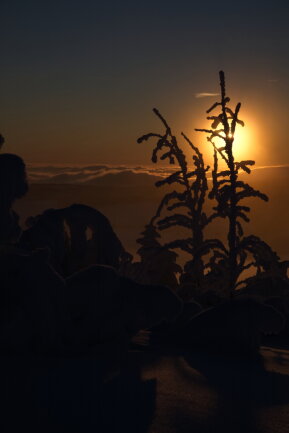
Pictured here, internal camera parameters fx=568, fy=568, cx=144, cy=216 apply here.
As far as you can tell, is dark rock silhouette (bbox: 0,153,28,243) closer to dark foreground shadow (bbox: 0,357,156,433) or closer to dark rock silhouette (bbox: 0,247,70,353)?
dark rock silhouette (bbox: 0,247,70,353)

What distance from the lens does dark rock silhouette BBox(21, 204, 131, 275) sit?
8.88m

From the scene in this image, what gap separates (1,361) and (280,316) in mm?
4157

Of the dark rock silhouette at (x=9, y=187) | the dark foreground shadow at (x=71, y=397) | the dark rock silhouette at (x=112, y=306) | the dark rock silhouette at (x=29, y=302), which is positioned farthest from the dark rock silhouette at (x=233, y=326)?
the dark rock silhouette at (x=9, y=187)

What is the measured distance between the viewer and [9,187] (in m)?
9.57

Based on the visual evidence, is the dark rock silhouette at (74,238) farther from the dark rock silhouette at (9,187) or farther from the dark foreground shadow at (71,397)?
the dark foreground shadow at (71,397)

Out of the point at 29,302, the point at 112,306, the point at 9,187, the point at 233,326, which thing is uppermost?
the point at 9,187

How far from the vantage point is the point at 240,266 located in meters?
14.1

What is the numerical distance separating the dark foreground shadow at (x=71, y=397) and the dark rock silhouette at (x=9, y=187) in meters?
3.33

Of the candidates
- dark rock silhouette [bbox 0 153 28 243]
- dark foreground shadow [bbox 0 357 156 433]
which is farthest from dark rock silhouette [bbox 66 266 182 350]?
dark rock silhouette [bbox 0 153 28 243]

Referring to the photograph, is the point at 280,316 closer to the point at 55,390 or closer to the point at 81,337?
the point at 81,337

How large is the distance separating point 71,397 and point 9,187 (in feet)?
15.6

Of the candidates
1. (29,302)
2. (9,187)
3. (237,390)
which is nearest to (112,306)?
(29,302)

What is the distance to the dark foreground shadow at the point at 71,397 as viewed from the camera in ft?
16.6

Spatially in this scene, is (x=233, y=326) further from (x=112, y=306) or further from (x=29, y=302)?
(x=29, y=302)
